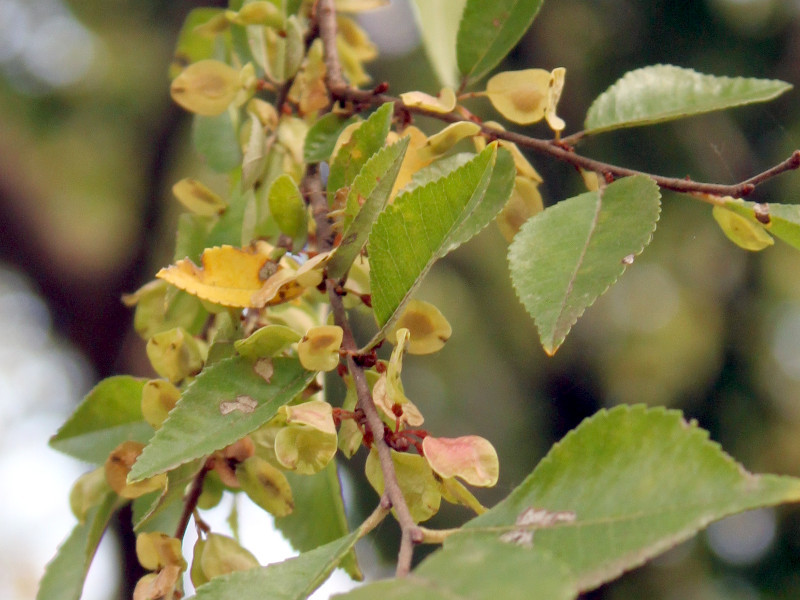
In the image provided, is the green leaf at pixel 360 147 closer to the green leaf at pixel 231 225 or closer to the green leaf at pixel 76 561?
the green leaf at pixel 231 225

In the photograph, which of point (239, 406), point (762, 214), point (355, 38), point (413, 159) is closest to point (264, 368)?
point (239, 406)

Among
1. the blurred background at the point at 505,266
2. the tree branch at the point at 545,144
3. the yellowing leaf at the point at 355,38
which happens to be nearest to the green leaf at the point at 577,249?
the tree branch at the point at 545,144

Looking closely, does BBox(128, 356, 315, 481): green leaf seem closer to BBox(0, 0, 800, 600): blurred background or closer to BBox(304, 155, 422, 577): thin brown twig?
BBox(304, 155, 422, 577): thin brown twig

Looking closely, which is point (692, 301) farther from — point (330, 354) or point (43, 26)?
point (43, 26)

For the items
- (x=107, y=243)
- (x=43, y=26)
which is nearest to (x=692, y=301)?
(x=107, y=243)

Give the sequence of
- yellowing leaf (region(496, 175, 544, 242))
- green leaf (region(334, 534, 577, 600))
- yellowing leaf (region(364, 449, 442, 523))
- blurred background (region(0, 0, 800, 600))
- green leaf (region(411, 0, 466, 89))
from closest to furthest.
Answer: green leaf (region(334, 534, 577, 600)) < yellowing leaf (region(364, 449, 442, 523)) < yellowing leaf (region(496, 175, 544, 242)) < green leaf (region(411, 0, 466, 89)) < blurred background (region(0, 0, 800, 600))

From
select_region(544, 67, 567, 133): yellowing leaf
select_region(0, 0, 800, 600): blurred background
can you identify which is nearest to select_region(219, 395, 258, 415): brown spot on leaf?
select_region(544, 67, 567, 133): yellowing leaf

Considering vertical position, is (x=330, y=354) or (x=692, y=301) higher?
(x=330, y=354)
